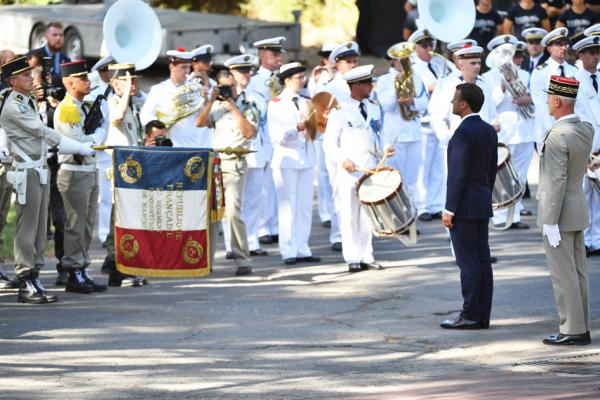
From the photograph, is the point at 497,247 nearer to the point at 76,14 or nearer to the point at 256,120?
the point at 256,120

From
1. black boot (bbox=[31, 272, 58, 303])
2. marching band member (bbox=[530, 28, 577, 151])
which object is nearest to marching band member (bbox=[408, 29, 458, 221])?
marching band member (bbox=[530, 28, 577, 151])

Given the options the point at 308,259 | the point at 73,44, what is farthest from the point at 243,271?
the point at 73,44

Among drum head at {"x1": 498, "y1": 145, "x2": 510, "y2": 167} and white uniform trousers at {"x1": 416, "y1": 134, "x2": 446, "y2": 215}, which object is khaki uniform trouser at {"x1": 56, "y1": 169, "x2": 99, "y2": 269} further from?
white uniform trousers at {"x1": 416, "y1": 134, "x2": 446, "y2": 215}

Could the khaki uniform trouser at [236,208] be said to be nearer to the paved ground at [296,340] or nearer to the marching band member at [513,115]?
the paved ground at [296,340]

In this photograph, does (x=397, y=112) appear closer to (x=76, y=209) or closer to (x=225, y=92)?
(x=225, y=92)

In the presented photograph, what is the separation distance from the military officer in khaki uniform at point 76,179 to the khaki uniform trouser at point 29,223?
494 mm

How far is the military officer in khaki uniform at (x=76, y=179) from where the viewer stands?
12.6m

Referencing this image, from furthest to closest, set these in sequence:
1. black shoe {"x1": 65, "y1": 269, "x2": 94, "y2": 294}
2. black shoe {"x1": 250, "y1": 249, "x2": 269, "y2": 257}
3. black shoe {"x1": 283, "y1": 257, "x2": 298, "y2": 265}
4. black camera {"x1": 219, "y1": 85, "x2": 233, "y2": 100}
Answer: black shoe {"x1": 250, "y1": 249, "x2": 269, "y2": 257}, black shoe {"x1": 283, "y1": 257, "x2": 298, "y2": 265}, black camera {"x1": 219, "y1": 85, "x2": 233, "y2": 100}, black shoe {"x1": 65, "y1": 269, "x2": 94, "y2": 294}

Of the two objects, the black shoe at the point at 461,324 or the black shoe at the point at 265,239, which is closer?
the black shoe at the point at 461,324

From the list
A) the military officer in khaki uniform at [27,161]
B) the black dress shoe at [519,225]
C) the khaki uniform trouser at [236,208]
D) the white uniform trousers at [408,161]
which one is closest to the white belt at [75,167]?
the military officer in khaki uniform at [27,161]

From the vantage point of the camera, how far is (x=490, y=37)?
67.4 ft

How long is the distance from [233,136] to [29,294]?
291 centimetres

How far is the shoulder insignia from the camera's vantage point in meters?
12.6

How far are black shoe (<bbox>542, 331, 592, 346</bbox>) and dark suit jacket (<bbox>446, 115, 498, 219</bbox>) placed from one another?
49.3 inches
